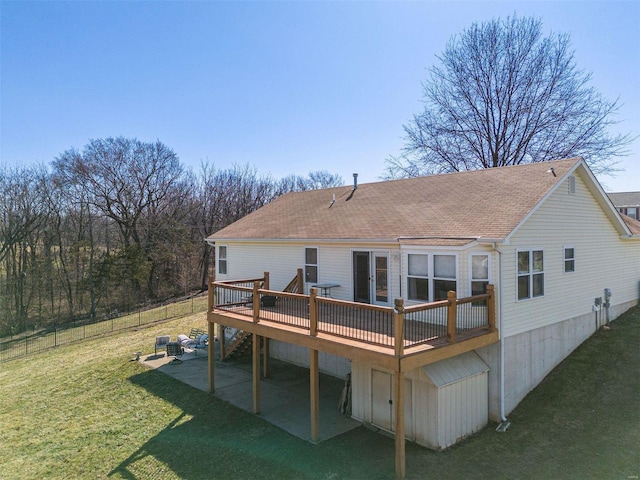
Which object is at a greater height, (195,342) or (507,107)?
(507,107)

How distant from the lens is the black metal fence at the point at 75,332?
22.7m

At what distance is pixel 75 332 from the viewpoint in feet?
81.1

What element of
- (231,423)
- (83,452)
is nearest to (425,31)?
(231,423)

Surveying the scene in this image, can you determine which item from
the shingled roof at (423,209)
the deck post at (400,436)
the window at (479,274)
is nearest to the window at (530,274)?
the window at (479,274)

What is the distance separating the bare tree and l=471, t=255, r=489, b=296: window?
20.0m

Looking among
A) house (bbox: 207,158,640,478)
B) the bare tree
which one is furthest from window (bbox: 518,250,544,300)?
the bare tree

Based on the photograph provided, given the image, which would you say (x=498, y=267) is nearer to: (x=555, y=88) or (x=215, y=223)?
(x=555, y=88)

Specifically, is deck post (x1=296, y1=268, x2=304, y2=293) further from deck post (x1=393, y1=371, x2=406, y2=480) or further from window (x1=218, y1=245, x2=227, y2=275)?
deck post (x1=393, y1=371, x2=406, y2=480)

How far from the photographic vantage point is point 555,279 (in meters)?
10.9

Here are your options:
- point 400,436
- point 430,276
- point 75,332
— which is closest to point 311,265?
point 430,276

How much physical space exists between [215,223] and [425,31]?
32214mm

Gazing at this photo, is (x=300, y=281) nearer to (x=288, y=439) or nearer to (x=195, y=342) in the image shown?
(x=288, y=439)

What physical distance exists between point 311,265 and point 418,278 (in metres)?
4.43

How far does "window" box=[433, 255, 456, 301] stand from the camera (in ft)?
31.4
